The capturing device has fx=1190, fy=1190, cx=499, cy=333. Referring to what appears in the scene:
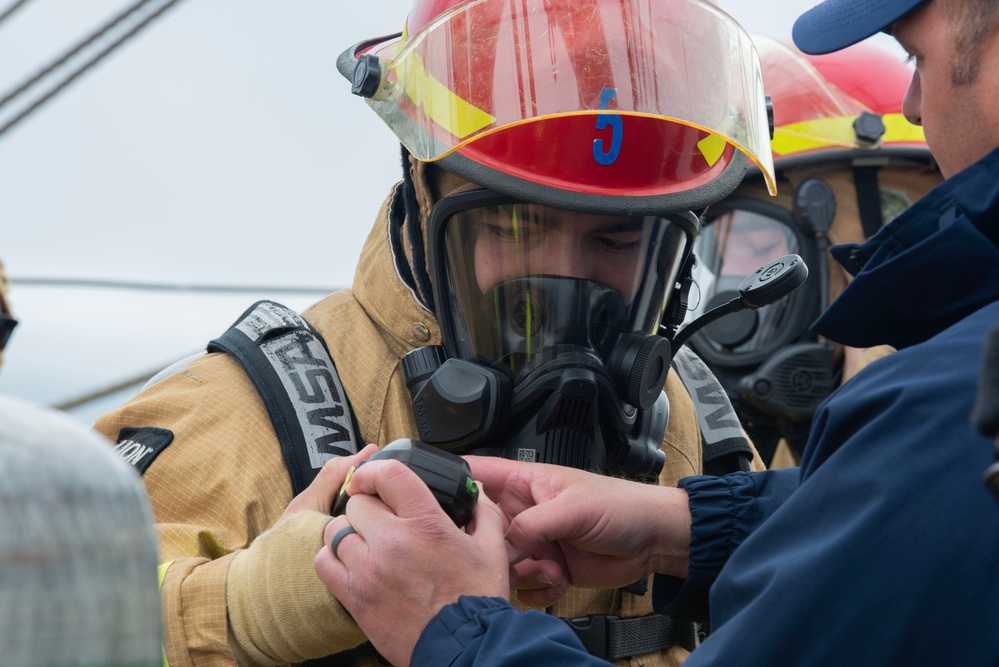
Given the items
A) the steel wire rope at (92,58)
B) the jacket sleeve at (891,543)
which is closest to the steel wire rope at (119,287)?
the steel wire rope at (92,58)

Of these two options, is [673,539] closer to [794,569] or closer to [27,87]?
[794,569]

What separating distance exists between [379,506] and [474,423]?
1.23ft

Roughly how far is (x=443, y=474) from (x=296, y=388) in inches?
16.1

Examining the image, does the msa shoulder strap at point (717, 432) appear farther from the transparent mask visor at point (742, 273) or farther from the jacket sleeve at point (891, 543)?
the transparent mask visor at point (742, 273)

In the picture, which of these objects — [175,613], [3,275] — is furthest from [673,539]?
[3,275]

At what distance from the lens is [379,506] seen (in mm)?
1570

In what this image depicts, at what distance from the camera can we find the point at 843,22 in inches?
67.2

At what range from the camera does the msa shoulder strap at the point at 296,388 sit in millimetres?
1867

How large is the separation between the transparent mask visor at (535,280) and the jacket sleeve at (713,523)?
300mm

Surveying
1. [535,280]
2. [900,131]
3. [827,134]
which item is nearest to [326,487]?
[535,280]

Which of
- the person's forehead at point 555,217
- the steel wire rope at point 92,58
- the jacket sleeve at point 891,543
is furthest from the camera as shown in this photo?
the steel wire rope at point 92,58

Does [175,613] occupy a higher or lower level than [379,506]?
lower

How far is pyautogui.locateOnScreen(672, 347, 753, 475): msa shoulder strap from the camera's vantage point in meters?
2.34

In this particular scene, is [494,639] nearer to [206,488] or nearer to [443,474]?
[443,474]
